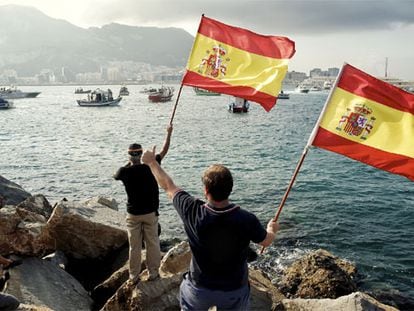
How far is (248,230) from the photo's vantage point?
149 inches

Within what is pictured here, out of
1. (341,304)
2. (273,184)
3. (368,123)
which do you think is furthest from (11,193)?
(368,123)

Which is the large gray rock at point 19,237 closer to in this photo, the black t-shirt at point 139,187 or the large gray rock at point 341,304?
the black t-shirt at point 139,187

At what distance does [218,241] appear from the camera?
3.78 meters

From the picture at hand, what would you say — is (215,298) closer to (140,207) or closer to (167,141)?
(167,141)

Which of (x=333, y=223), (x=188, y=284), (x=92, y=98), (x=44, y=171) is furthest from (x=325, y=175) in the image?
(x=92, y=98)

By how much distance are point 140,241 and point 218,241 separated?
3628 mm

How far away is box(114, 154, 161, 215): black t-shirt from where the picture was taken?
6.59 m

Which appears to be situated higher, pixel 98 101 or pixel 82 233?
pixel 82 233

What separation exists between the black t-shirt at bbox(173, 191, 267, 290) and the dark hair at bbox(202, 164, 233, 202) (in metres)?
0.15

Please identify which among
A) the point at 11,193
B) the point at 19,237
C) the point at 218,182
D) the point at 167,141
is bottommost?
the point at 11,193

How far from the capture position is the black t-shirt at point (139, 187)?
→ 21.6 feet

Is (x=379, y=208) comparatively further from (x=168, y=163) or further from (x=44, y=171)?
(x=44, y=171)

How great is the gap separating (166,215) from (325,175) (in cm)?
1225

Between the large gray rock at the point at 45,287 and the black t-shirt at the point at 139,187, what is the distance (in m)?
2.08
